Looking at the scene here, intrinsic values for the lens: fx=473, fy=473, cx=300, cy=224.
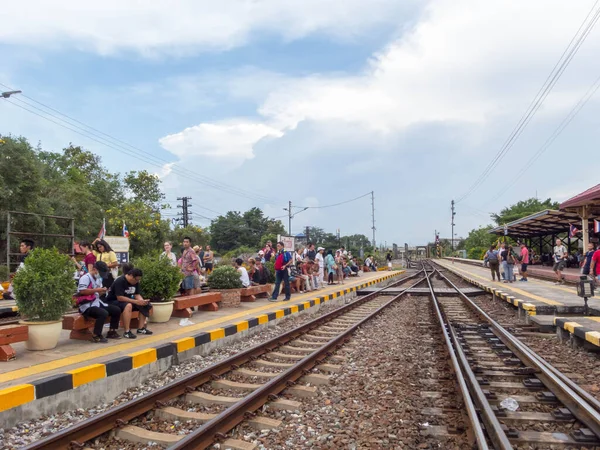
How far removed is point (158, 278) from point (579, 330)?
22.9 feet

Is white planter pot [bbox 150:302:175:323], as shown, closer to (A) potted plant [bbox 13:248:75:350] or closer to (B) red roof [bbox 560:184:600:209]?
(A) potted plant [bbox 13:248:75:350]

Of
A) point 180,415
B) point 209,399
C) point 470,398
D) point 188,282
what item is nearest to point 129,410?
point 180,415

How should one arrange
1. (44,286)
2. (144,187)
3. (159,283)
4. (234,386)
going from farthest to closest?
(144,187) → (159,283) → (44,286) → (234,386)

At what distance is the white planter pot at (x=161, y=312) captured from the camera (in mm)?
8555

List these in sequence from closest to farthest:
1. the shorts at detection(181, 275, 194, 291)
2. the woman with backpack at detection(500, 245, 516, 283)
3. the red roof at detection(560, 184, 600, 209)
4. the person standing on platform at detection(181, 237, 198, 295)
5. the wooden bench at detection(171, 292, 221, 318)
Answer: the wooden bench at detection(171, 292, 221, 318) < the person standing on platform at detection(181, 237, 198, 295) < the shorts at detection(181, 275, 194, 291) < the red roof at detection(560, 184, 600, 209) < the woman with backpack at detection(500, 245, 516, 283)

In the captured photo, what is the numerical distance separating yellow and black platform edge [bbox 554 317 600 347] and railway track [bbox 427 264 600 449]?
0.97 m

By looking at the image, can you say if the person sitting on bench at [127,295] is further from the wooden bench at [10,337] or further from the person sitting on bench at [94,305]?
the wooden bench at [10,337]

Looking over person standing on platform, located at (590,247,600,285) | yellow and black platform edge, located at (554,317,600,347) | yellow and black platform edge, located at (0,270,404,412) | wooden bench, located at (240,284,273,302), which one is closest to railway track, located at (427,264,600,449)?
yellow and black platform edge, located at (554,317,600,347)

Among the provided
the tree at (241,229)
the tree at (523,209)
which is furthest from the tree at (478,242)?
the tree at (241,229)

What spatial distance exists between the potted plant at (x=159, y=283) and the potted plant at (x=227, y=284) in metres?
2.49

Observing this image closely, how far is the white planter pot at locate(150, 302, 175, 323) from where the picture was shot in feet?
28.1

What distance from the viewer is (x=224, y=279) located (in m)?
11.3

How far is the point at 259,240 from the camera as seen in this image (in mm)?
75062

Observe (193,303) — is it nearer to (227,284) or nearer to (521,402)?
(227,284)
